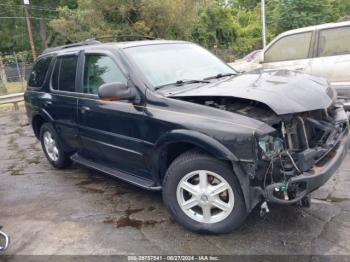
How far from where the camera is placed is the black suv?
3414 millimetres

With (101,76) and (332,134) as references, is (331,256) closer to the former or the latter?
(332,134)

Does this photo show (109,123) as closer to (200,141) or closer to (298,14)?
(200,141)

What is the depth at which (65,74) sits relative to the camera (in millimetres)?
5473

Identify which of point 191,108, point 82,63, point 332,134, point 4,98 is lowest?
point 4,98

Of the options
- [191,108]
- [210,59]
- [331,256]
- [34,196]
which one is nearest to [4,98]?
[34,196]

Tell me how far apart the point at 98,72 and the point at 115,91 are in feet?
2.98

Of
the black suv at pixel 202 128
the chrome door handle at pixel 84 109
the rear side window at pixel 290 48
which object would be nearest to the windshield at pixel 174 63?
the black suv at pixel 202 128

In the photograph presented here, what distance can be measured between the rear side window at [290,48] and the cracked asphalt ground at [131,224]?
110 inches

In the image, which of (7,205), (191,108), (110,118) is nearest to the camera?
(191,108)

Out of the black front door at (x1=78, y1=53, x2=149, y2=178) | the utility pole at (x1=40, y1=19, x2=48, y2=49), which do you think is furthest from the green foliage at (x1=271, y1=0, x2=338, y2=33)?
the utility pole at (x1=40, y1=19, x2=48, y2=49)

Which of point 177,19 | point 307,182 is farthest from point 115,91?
point 177,19

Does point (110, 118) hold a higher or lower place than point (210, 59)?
lower

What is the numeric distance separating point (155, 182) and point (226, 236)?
0.96 metres

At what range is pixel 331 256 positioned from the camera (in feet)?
10.9
